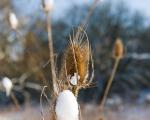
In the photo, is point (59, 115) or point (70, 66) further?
point (70, 66)

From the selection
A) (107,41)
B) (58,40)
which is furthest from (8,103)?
(107,41)

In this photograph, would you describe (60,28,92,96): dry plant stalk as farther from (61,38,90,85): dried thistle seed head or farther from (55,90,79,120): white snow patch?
(55,90,79,120): white snow patch

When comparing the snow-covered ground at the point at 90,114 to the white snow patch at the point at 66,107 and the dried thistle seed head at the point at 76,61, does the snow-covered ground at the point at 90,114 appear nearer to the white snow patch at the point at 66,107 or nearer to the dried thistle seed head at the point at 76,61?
the dried thistle seed head at the point at 76,61

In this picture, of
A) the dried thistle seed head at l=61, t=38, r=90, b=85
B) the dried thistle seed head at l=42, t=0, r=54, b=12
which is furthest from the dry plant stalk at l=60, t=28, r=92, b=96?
the dried thistle seed head at l=42, t=0, r=54, b=12

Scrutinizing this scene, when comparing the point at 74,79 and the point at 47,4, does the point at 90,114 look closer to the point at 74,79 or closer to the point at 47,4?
the point at 47,4

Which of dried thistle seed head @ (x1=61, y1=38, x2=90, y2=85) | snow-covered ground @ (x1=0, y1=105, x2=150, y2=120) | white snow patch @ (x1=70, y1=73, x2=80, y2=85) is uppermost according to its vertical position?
dried thistle seed head @ (x1=61, y1=38, x2=90, y2=85)

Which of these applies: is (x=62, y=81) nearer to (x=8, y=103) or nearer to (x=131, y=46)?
(x=8, y=103)

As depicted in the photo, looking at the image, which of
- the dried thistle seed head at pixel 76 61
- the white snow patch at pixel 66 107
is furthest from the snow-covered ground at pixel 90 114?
the white snow patch at pixel 66 107

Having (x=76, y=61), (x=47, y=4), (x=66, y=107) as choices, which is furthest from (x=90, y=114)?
(x=66, y=107)
